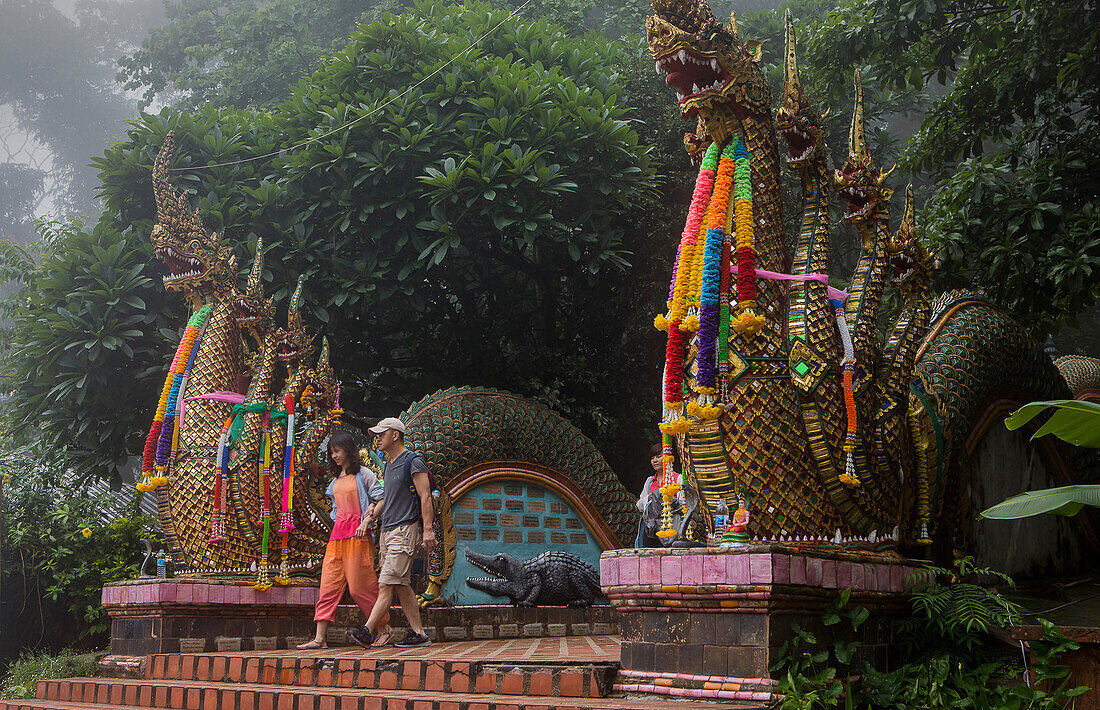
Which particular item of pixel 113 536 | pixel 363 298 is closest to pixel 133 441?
pixel 113 536

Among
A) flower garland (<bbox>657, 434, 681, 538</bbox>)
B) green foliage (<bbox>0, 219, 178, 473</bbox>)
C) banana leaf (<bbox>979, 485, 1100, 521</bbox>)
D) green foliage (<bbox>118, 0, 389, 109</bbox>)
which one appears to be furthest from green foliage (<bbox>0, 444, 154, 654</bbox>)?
banana leaf (<bbox>979, 485, 1100, 521</bbox>)

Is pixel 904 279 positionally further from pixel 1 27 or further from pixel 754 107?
pixel 1 27

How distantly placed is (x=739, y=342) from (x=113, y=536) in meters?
9.66

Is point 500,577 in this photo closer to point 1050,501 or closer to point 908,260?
point 908,260

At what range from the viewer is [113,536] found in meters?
12.1

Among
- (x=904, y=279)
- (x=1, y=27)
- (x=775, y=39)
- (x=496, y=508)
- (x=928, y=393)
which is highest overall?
(x=1, y=27)

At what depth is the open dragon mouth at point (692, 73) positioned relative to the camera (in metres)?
5.20

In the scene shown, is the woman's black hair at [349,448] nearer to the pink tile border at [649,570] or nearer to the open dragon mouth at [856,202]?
the pink tile border at [649,570]

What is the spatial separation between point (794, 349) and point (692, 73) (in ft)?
5.01

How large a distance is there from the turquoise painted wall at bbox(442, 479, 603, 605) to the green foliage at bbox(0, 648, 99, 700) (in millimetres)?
2989

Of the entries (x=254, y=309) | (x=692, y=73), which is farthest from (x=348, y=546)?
(x=692, y=73)

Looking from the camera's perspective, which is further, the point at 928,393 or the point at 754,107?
the point at 928,393

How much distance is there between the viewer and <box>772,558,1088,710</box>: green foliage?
4238 millimetres

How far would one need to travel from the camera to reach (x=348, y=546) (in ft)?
24.1
